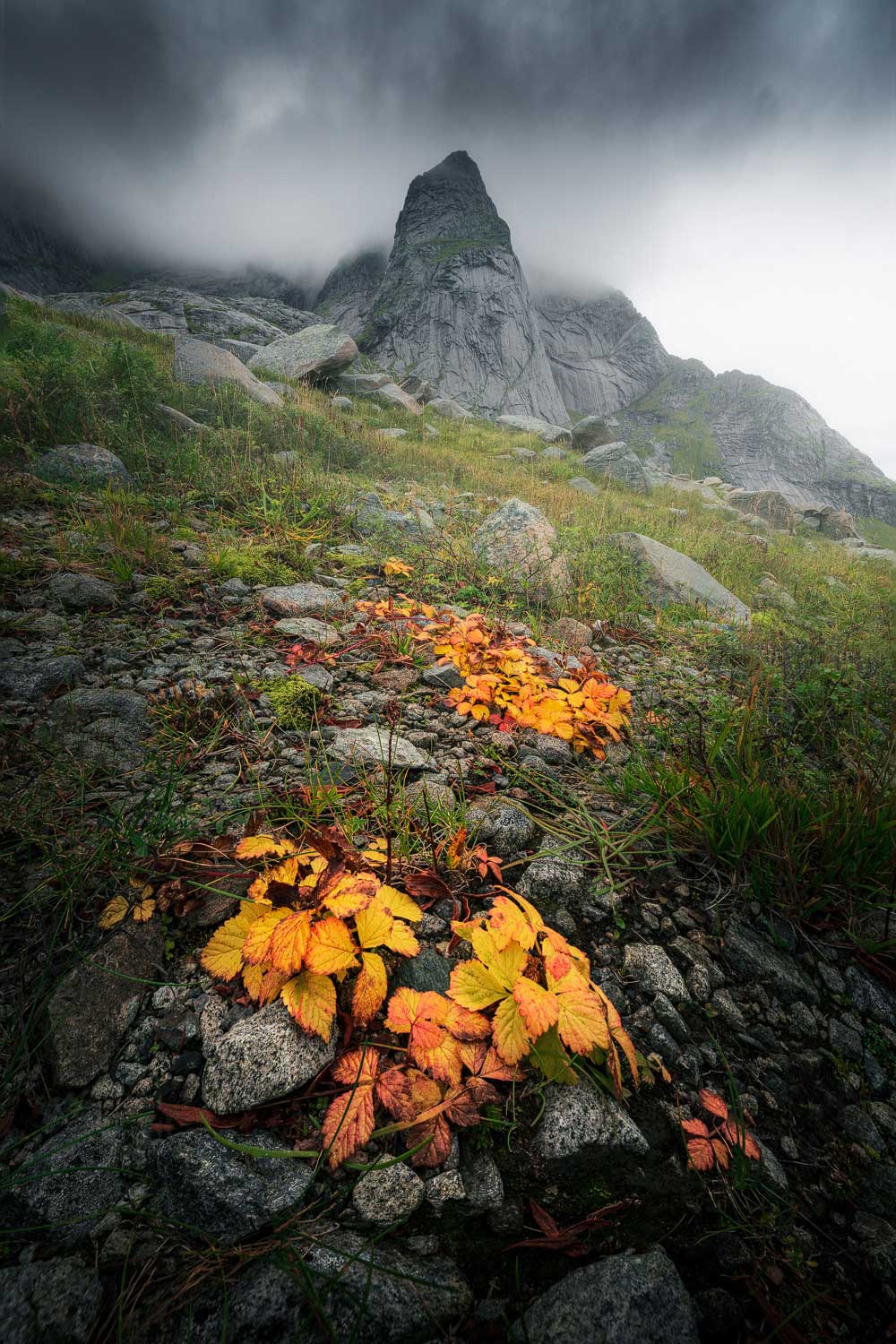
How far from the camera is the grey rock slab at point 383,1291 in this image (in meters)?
0.73

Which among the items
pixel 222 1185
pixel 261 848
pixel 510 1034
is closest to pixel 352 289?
pixel 261 848

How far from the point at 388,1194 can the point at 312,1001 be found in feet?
1.18

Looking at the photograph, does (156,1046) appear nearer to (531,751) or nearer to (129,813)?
(129,813)

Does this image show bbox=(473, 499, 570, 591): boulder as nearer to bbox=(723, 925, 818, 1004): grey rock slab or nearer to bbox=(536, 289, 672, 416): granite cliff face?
bbox=(723, 925, 818, 1004): grey rock slab

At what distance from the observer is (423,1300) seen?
77 centimetres

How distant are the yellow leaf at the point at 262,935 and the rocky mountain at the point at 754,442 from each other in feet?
172

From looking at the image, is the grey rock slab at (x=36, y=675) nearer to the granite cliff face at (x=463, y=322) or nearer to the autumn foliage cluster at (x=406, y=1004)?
the autumn foliage cluster at (x=406, y=1004)

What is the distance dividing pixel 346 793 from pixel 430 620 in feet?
5.96

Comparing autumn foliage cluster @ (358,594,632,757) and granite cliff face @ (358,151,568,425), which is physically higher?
granite cliff face @ (358,151,568,425)

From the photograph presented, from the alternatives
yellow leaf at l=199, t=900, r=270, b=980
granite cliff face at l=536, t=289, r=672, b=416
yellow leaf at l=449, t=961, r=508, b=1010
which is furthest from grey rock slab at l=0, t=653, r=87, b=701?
granite cliff face at l=536, t=289, r=672, b=416

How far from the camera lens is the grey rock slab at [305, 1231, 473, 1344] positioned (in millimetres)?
732

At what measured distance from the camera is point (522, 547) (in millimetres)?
4805

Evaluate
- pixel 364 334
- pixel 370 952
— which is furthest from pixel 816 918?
pixel 364 334

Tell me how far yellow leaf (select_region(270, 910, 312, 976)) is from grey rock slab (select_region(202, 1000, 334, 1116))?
11cm
